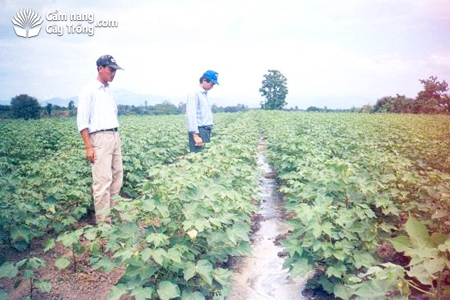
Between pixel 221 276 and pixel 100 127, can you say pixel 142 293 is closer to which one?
pixel 221 276

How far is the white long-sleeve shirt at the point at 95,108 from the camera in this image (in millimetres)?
3613

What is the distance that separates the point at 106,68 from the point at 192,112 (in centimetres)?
151

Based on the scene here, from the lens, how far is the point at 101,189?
3676 millimetres

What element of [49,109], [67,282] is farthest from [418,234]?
[49,109]

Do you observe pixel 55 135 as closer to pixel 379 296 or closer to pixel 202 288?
pixel 202 288

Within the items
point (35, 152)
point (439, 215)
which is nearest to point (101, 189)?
point (439, 215)

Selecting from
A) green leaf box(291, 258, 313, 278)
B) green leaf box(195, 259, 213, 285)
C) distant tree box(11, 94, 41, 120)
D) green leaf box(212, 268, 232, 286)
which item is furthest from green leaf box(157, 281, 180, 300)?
distant tree box(11, 94, 41, 120)

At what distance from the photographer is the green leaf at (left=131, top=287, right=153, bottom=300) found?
217cm

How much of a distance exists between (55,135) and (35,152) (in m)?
4.73

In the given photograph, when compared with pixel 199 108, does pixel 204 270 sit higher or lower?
lower

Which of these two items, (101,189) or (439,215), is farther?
(101,189)

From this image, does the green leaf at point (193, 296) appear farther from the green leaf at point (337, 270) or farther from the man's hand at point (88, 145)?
the man's hand at point (88, 145)

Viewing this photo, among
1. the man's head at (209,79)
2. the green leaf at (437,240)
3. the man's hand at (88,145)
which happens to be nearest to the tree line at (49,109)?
the man's head at (209,79)

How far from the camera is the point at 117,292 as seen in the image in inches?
87.4
